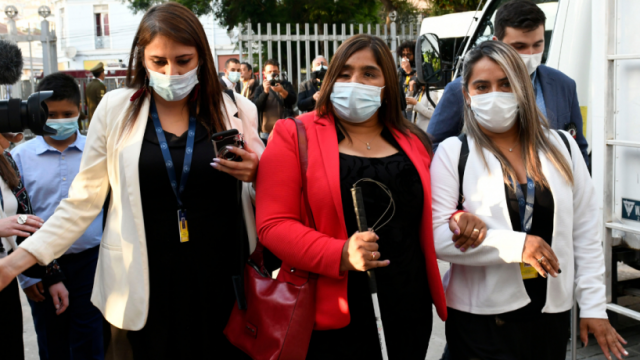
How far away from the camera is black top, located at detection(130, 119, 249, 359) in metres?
2.24

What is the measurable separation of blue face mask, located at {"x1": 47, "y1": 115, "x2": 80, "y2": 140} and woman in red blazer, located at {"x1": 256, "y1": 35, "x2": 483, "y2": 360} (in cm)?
169

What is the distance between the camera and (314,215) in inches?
83.2

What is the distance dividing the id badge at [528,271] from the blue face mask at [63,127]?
8.35 feet

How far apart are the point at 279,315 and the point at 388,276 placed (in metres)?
0.44

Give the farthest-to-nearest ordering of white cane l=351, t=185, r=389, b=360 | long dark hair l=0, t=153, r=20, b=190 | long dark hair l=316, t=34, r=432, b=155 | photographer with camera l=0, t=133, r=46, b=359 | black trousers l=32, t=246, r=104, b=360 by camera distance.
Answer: black trousers l=32, t=246, r=104, b=360 < long dark hair l=0, t=153, r=20, b=190 < photographer with camera l=0, t=133, r=46, b=359 < long dark hair l=316, t=34, r=432, b=155 < white cane l=351, t=185, r=389, b=360

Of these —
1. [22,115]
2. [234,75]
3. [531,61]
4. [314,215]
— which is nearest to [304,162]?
[314,215]

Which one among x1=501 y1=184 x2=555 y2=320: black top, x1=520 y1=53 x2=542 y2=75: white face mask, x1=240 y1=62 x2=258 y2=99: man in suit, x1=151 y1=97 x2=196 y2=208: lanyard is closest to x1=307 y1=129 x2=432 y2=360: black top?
x1=501 y1=184 x2=555 y2=320: black top

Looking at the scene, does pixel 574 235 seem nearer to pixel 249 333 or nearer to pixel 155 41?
pixel 249 333

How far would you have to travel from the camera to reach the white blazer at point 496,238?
2.23 metres

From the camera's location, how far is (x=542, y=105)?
319cm

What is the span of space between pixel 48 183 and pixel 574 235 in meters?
2.74

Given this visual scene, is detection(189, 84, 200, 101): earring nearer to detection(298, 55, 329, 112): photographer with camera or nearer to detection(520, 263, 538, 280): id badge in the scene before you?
detection(520, 263, 538, 280): id badge

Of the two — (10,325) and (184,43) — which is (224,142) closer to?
(184,43)

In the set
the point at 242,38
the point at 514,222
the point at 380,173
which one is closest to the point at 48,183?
the point at 380,173
